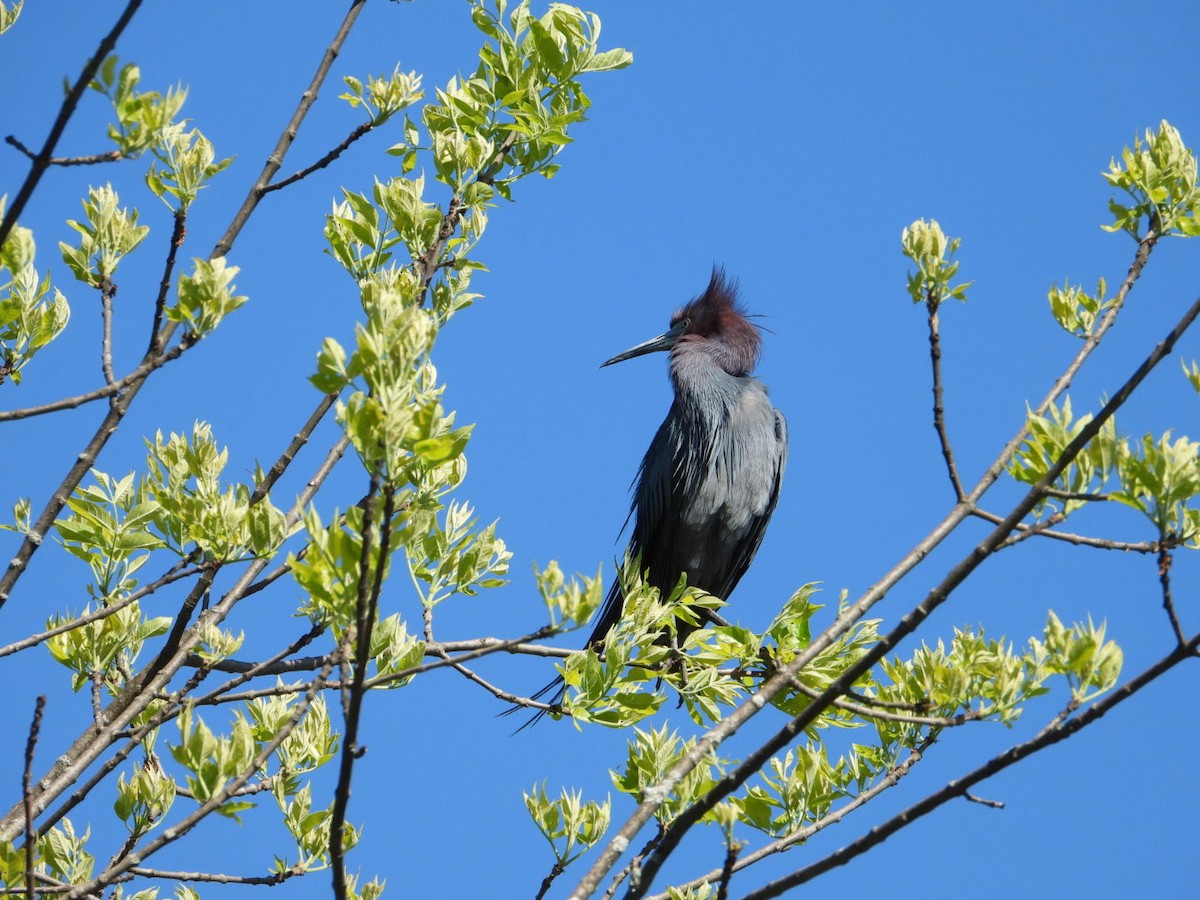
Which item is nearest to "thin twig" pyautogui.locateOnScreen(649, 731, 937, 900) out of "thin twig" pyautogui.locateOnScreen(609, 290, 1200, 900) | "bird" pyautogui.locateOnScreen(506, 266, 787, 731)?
"thin twig" pyautogui.locateOnScreen(609, 290, 1200, 900)

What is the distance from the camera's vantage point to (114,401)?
A: 249cm

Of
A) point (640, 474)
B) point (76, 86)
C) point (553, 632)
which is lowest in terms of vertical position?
point (553, 632)

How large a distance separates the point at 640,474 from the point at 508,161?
11.5ft

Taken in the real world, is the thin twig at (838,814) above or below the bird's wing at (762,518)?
below

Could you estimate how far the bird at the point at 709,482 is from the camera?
6.25m

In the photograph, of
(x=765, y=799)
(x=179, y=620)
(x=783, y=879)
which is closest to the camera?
(x=783, y=879)

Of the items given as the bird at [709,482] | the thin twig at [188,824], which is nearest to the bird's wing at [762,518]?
the bird at [709,482]

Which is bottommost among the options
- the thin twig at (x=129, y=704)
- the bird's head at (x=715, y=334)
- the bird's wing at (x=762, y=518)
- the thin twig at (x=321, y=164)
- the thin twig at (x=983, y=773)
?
the thin twig at (x=983, y=773)

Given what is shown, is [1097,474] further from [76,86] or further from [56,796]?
[56,796]

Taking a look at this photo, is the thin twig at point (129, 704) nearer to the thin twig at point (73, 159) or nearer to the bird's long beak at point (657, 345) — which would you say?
the thin twig at point (73, 159)

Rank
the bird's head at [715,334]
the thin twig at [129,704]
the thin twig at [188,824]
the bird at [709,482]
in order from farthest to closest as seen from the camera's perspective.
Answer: the bird's head at [715,334]
the bird at [709,482]
the thin twig at [129,704]
the thin twig at [188,824]

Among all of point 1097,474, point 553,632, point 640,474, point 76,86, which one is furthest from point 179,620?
point 640,474

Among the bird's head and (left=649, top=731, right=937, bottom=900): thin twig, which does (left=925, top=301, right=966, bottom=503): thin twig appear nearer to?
(left=649, top=731, right=937, bottom=900): thin twig

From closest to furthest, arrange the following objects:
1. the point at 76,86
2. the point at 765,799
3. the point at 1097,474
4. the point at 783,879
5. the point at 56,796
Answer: the point at 76,86
the point at 783,879
the point at 1097,474
the point at 56,796
the point at 765,799
